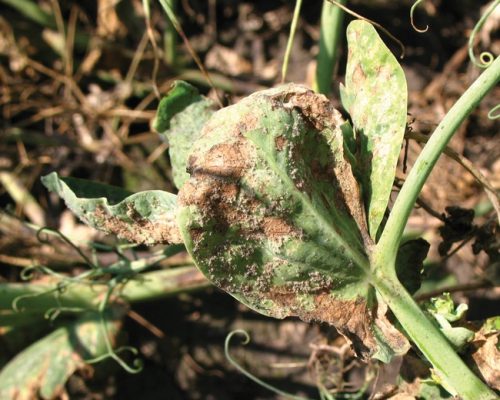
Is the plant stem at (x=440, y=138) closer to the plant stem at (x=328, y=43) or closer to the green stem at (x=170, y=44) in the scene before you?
the plant stem at (x=328, y=43)

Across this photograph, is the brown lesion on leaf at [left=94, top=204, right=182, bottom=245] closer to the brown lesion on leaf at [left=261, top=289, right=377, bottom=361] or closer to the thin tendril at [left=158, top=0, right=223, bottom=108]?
the brown lesion on leaf at [left=261, top=289, right=377, bottom=361]

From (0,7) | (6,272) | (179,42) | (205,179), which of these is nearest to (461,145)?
(179,42)

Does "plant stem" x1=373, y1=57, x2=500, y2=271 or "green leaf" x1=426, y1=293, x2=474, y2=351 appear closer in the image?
"plant stem" x1=373, y1=57, x2=500, y2=271

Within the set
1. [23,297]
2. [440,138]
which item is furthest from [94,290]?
[440,138]

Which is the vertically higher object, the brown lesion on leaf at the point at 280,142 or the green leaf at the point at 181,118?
the brown lesion on leaf at the point at 280,142

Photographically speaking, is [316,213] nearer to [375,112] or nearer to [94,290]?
[375,112]

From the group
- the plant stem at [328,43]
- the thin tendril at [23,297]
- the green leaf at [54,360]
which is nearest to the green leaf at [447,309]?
the plant stem at [328,43]

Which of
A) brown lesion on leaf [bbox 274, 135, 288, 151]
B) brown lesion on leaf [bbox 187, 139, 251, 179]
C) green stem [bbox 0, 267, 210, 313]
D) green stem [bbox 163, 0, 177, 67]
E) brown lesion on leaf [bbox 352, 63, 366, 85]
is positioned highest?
brown lesion on leaf [bbox 352, 63, 366, 85]

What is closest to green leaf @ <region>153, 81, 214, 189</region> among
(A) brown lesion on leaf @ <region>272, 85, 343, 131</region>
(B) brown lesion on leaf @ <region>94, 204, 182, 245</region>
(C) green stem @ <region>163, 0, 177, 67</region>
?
(B) brown lesion on leaf @ <region>94, 204, 182, 245</region>
